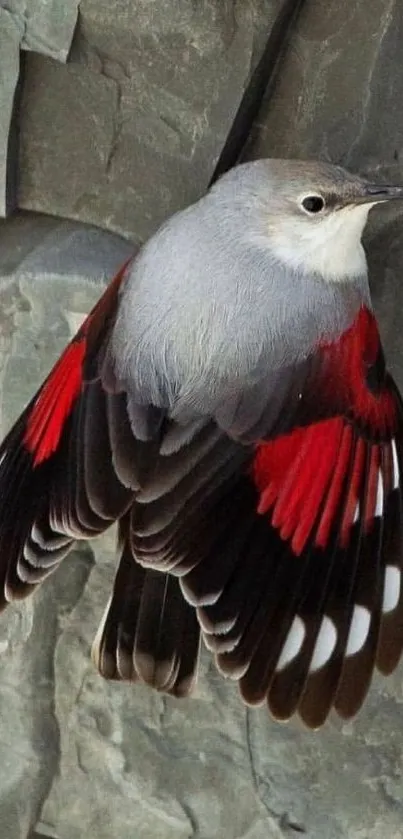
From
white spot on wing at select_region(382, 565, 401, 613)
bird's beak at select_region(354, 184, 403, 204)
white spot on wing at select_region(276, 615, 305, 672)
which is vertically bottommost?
white spot on wing at select_region(276, 615, 305, 672)

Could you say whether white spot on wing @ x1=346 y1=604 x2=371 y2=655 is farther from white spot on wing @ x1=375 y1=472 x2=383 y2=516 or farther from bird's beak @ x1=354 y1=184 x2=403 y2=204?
bird's beak @ x1=354 y1=184 x2=403 y2=204

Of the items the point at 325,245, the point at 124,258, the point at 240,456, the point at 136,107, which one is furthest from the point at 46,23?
the point at 240,456

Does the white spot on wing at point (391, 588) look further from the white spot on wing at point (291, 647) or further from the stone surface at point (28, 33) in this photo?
the stone surface at point (28, 33)

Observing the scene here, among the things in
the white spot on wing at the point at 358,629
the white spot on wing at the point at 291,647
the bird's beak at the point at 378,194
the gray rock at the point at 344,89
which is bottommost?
the white spot on wing at the point at 291,647

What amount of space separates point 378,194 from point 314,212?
0.24ft

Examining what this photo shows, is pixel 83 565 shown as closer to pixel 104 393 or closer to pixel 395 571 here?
pixel 104 393

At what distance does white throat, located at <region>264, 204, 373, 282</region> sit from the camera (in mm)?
1350

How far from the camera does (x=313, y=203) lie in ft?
4.40

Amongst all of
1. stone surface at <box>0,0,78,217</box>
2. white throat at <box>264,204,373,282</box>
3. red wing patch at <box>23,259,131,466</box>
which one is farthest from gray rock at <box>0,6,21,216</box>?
white throat at <box>264,204,373,282</box>

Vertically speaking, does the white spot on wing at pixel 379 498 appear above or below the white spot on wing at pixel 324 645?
above

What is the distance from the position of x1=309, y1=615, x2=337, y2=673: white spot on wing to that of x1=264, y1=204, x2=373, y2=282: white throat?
362 millimetres

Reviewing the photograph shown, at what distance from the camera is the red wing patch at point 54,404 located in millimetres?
1385

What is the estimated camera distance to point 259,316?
1.32 m

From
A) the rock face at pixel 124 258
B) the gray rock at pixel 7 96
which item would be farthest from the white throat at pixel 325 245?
the gray rock at pixel 7 96
